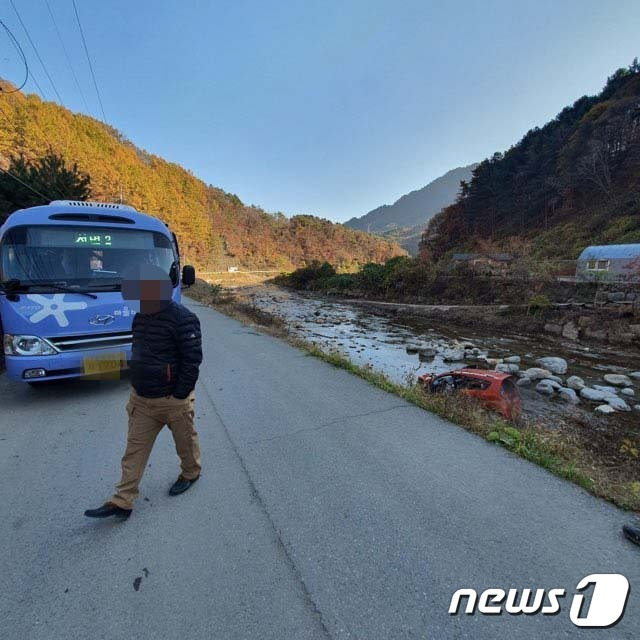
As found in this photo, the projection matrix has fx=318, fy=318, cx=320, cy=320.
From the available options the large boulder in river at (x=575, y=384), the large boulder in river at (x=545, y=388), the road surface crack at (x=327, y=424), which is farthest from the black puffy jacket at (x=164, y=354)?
the large boulder in river at (x=575, y=384)

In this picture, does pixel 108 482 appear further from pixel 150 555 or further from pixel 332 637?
pixel 332 637

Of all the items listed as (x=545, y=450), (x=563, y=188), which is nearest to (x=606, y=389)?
(x=545, y=450)

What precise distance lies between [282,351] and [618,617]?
6644mm

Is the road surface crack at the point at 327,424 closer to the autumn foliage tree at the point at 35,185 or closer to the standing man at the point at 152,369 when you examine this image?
the standing man at the point at 152,369

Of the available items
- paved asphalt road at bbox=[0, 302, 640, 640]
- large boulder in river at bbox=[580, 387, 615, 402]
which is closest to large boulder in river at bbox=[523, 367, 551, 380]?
large boulder in river at bbox=[580, 387, 615, 402]

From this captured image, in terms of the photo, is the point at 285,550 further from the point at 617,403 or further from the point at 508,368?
the point at 508,368

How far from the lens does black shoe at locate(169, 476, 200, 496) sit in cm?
254

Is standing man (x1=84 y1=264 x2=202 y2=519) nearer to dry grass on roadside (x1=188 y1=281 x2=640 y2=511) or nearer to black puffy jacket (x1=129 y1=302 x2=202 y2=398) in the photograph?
black puffy jacket (x1=129 y1=302 x2=202 y2=398)

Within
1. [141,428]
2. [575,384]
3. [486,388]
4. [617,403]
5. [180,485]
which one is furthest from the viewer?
[575,384]

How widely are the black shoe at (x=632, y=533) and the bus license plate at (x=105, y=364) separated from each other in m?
5.24

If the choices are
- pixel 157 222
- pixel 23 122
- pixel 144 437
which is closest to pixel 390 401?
pixel 144 437

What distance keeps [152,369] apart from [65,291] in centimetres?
281

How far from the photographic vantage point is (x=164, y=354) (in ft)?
7.51

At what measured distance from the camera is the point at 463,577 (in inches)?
71.0
